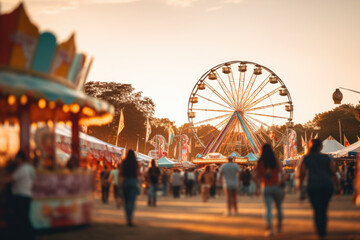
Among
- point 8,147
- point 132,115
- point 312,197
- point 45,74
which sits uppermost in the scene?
point 132,115

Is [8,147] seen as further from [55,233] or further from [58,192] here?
[55,233]

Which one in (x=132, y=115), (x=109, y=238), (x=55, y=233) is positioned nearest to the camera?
(x=109, y=238)

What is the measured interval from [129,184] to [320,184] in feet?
14.4

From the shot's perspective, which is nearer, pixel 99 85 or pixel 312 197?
pixel 312 197

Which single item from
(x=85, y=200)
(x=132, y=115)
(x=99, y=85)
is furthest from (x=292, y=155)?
(x=85, y=200)

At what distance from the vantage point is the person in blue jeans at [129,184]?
33.5 feet

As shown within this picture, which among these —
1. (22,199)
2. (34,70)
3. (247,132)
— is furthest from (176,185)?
(247,132)

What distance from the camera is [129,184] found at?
1069 centimetres

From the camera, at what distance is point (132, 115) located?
6562 cm

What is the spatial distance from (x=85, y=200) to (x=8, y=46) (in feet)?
11.9

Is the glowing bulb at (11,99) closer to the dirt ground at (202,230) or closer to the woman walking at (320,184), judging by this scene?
the dirt ground at (202,230)

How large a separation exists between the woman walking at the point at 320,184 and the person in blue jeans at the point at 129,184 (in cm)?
383

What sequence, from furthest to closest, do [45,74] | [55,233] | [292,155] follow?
[292,155] < [45,74] < [55,233]

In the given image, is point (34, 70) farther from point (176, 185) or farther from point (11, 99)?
point (176, 185)
